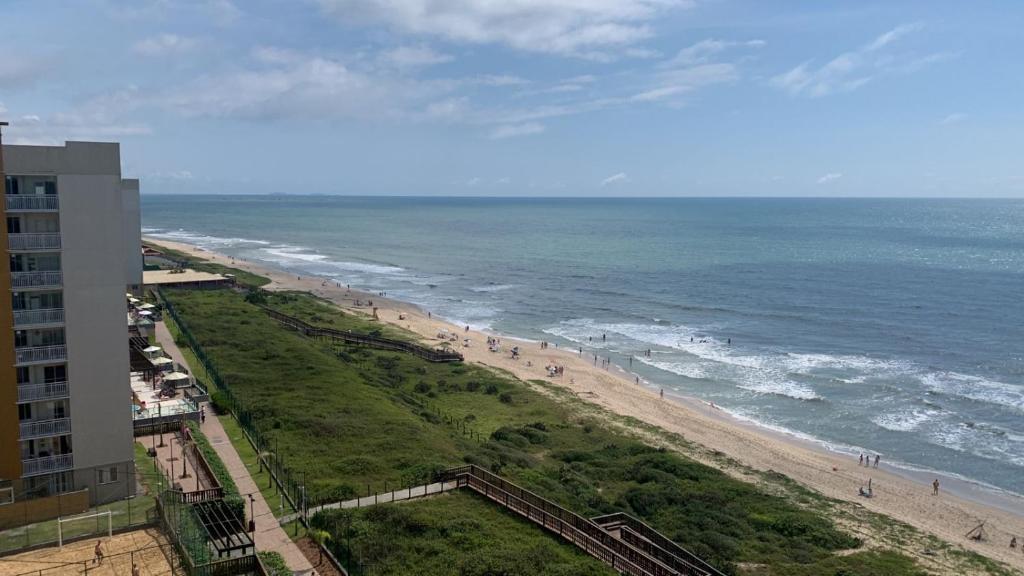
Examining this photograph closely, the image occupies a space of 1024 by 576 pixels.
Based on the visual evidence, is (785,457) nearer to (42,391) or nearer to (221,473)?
(221,473)

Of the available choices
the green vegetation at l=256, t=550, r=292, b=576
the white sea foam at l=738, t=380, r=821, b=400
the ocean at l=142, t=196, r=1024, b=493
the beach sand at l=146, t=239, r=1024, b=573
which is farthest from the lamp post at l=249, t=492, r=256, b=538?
the white sea foam at l=738, t=380, r=821, b=400

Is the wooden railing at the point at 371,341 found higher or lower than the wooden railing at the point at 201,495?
lower

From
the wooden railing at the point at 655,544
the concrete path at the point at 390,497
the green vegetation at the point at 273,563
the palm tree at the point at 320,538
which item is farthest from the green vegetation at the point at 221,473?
the wooden railing at the point at 655,544

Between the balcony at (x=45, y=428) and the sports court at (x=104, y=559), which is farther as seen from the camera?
the balcony at (x=45, y=428)

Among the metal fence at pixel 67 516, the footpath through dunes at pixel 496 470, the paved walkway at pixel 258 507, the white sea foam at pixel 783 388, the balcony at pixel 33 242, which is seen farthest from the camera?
the white sea foam at pixel 783 388

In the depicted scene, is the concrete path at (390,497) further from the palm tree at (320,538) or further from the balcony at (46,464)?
the balcony at (46,464)

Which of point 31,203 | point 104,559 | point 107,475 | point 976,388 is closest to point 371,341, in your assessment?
point 107,475

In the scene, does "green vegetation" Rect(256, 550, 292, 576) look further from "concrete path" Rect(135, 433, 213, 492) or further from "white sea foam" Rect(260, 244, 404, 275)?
"white sea foam" Rect(260, 244, 404, 275)

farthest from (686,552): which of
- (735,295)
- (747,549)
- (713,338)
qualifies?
(735,295)
